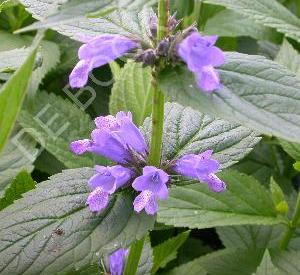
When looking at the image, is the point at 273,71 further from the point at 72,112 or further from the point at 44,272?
the point at 72,112

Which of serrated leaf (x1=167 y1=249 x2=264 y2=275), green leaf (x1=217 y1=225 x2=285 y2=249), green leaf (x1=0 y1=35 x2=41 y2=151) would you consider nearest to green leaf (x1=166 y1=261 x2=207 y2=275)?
serrated leaf (x1=167 y1=249 x2=264 y2=275)

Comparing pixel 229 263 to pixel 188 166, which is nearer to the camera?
pixel 188 166

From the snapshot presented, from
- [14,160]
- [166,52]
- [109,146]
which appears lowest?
[14,160]

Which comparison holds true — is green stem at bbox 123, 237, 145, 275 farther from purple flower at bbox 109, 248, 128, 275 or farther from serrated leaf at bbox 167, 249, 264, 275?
serrated leaf at bbox 167, 249, 264, 275

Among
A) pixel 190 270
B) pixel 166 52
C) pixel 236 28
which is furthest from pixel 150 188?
pixel 236 28

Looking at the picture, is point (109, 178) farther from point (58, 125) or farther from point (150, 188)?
point (58, 125)

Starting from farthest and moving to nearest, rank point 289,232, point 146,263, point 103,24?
point 289,232
point 146,263
point 103,24
